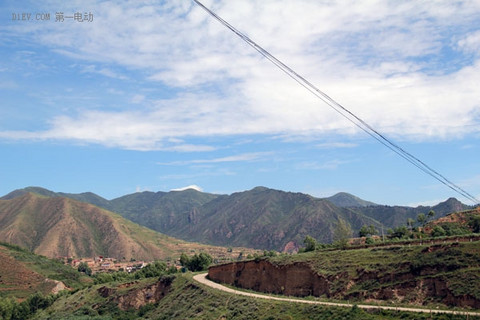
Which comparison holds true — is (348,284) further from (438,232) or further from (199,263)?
(199,263)

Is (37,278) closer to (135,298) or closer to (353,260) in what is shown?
(135,298)

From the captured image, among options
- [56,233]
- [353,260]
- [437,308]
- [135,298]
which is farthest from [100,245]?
[437,308]

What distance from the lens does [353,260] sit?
169 ft

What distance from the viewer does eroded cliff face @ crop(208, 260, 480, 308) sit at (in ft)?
132

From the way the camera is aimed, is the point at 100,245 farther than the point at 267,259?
Yes

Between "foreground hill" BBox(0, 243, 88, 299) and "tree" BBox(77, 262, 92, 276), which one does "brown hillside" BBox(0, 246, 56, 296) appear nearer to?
"foreground hill" BBox(0, 243, 88, 299)

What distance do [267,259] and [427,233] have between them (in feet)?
96.0

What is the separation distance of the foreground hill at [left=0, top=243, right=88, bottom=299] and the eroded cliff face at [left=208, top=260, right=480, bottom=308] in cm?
5939

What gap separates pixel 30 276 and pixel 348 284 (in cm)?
9593

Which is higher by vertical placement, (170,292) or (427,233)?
(427,233)

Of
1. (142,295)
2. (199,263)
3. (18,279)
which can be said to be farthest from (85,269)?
(142,295)

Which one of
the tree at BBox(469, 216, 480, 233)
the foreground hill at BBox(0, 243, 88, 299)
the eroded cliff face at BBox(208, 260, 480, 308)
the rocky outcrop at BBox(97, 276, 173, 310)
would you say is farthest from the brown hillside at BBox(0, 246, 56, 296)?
the tree at BBox(469, 216, 480, 233)

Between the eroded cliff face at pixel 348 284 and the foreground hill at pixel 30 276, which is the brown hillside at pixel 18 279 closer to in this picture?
the foreground hill at pixel 30 276

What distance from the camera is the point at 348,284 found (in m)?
47.2
